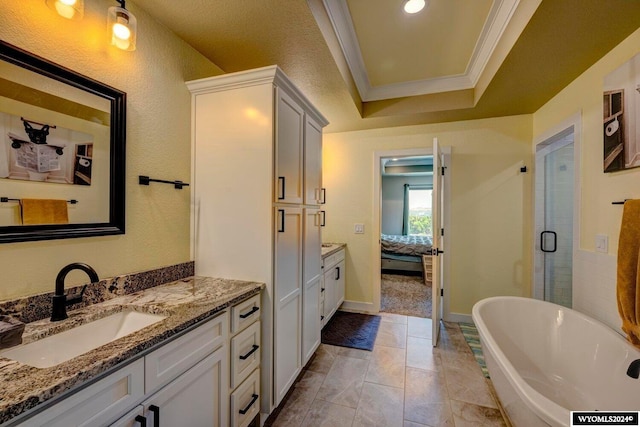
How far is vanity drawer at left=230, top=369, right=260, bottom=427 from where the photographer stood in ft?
4.55

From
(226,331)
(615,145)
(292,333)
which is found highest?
(615,145)

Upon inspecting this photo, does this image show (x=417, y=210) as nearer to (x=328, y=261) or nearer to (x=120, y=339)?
(x=328, y=261)

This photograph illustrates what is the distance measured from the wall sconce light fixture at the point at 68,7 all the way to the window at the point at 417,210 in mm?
7549

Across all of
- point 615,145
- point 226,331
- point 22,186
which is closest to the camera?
point 22,186

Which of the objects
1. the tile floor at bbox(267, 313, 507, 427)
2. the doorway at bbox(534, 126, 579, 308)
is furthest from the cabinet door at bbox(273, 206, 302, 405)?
the doorway at bbox(534, 126, 579, 308)

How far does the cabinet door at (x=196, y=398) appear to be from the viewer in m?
0.99

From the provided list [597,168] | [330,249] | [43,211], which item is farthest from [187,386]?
[597,168]

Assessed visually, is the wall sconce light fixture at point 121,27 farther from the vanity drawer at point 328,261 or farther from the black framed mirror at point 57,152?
the vanity drawer at point 328,261

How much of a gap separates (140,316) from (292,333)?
3.30 ft

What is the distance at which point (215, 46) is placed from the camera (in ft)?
6.07

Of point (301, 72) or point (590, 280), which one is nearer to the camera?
point (590, 280)

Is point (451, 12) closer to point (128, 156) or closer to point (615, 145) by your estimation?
point (615, 145)

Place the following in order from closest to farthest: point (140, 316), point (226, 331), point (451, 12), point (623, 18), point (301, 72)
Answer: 1. point (140, 316)
2. point (226, 331)
3. point (623, 18)
4. point (451, 12)
5. point (301, 72)

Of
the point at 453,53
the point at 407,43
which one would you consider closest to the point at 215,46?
the point at 407,43
